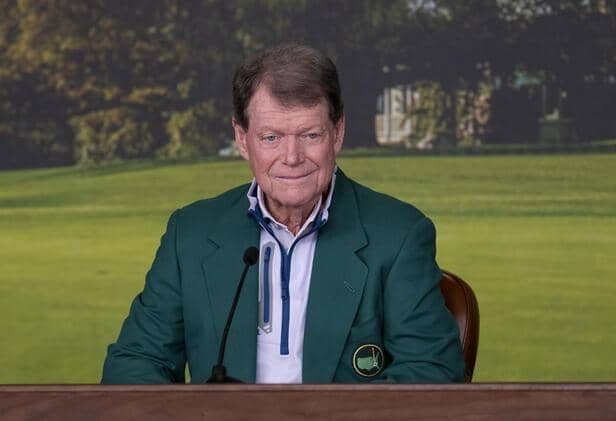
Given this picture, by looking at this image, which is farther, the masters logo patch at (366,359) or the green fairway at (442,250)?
the green fairway at (442,250)

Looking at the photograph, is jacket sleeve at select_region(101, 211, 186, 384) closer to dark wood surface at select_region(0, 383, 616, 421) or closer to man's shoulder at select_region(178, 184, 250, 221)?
man's shoulder at select_region(178, 184, 250, 221)

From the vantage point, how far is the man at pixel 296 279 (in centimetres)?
212

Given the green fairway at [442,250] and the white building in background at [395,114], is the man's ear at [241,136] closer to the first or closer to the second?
the green fairway at [442,250]

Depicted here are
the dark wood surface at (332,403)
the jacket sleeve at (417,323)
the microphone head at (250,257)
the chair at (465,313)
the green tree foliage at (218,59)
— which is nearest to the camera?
the dark wood surface at (332,403)

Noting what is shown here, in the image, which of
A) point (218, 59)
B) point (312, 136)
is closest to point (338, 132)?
point (312, 136)

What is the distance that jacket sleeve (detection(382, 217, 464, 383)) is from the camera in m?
2.10

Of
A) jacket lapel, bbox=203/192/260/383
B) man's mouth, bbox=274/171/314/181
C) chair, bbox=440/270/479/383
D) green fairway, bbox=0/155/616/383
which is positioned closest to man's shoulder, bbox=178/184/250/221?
jacket lapel, bbox=203/192/260/383

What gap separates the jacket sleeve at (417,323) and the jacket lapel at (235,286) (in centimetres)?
23

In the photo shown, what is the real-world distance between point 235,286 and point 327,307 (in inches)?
6.4

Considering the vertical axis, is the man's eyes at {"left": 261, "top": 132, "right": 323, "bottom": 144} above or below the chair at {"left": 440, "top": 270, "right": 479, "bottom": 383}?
above

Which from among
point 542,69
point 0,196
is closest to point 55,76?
point 0,196

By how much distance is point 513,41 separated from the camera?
508cm

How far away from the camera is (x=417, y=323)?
6.99ft

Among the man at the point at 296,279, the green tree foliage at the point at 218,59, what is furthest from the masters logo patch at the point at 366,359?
the green tree foliage at the point at 218,59
